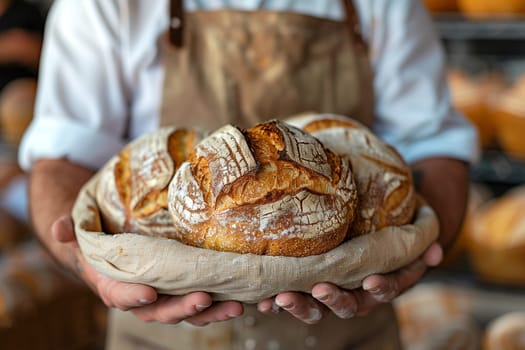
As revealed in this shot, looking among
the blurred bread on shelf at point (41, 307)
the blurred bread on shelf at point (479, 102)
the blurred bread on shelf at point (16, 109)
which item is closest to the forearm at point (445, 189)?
the blurred bread on shelf at point (479, 102)

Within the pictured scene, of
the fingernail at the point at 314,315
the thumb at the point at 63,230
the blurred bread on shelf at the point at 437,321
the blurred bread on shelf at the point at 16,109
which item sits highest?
the thumb at the point at 63,230

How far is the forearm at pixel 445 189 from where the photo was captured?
1302 millimetres

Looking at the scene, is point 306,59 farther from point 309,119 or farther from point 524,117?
point 524,117

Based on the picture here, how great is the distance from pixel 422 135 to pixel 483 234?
991mm

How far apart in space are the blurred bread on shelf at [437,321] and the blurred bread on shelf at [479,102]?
55 centimetres

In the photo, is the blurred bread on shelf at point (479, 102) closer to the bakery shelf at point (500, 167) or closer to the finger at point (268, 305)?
the bakery shelf at point (500, 167)

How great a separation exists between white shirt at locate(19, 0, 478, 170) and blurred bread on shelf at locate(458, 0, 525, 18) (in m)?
0.82

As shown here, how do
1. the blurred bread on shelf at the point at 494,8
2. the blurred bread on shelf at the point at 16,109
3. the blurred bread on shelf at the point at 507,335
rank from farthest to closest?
the blurred bread on shelf at the point at 16,109 < the blurred bread on shelf at the point at 494,8 < the blurred bread on shelf at the point at 507,335

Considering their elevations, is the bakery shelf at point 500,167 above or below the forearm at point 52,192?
below

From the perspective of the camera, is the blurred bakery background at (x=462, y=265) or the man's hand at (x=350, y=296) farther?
the blurred bakery background at (x=462, y=265)

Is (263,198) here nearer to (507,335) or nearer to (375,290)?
(375,290)

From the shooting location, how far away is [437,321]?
208 cm

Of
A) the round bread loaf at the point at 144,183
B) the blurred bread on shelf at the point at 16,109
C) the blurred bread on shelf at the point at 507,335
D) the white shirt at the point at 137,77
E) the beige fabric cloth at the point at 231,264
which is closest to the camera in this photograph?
the beige fabric cloth at the point at 231,264

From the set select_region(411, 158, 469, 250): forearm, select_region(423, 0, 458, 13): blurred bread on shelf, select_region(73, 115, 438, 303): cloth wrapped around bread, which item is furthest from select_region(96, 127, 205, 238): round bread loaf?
select_region(423, 0, 458, 13): blurred bread on shelf
